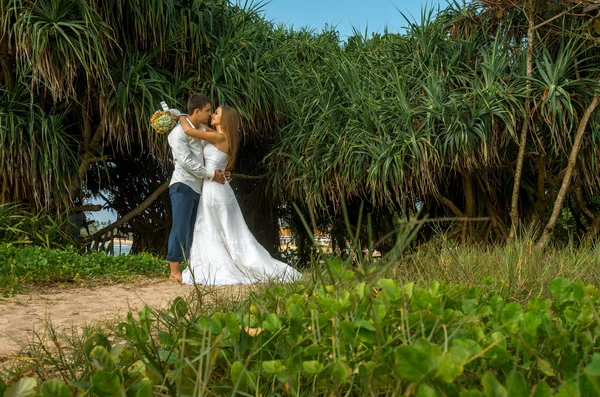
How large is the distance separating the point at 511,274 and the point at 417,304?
1672 millimetres

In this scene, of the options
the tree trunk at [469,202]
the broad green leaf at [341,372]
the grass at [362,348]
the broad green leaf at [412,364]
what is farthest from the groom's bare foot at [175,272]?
the broad green leaf at [412,364]

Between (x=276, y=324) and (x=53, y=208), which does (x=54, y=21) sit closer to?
(x=53, y=208)

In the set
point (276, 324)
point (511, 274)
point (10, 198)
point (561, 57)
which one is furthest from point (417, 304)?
point (10, 198)

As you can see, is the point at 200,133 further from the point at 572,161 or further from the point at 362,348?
the point at 362,348

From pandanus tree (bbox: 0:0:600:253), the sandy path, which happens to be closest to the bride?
the sandy path

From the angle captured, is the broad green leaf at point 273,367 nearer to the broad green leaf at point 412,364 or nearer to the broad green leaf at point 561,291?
the broad green leaf at point 412,364

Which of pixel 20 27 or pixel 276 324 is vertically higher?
pixel 20 27

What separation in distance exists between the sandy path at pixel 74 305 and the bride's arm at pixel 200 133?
4.58 feet

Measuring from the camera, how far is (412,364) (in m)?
0.95

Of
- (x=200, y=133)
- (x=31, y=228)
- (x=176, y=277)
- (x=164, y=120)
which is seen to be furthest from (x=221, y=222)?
(x=31, y=228)

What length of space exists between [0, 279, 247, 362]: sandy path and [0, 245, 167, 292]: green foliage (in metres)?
0.32

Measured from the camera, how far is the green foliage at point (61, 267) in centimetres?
530

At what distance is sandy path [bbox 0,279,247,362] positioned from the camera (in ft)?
10.8

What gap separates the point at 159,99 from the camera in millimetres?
7363
